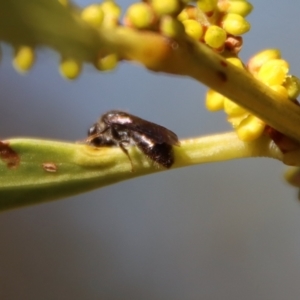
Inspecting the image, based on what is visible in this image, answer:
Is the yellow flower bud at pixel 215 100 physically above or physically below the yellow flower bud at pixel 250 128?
above

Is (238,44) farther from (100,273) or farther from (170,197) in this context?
(100,273)

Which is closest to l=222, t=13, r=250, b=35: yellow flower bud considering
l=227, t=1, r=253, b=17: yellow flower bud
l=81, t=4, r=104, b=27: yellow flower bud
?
l=227, t=1, r=253, b=17: yellow flower bud

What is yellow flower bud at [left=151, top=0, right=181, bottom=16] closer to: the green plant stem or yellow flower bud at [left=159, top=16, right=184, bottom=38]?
yellow flower bud at [left=159, top=16, right=184, bottom=38]

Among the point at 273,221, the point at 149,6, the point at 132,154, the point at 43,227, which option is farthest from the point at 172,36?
the point at 43,227

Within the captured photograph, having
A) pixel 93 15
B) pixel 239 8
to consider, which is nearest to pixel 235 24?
pixel 239 8

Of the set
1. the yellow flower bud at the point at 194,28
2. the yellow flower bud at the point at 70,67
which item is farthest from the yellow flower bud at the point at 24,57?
the yellow flower bud at the point at 194,28

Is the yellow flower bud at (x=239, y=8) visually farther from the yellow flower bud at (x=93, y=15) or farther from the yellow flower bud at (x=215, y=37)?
the yellow flower bud at (x=93, y=15)
